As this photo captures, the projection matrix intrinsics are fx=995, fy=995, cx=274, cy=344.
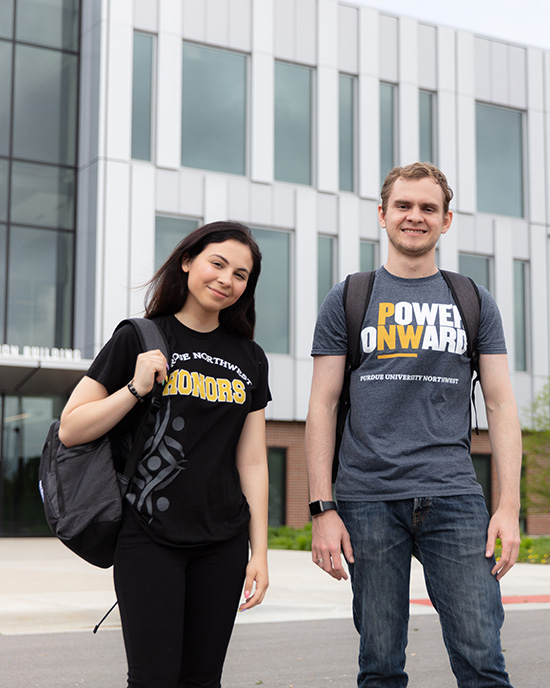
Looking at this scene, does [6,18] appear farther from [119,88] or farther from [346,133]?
[346,133]

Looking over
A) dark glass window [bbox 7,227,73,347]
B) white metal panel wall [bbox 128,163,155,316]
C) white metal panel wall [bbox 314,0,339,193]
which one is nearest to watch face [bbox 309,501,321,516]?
white metal panel wall [bbox 128,163,155,316]

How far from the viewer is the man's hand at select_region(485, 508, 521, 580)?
3236 mm

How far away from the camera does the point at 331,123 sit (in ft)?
85.6

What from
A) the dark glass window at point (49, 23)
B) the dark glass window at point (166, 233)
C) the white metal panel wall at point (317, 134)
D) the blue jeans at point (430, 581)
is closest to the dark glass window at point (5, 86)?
the dark glass window at point (49, 23)

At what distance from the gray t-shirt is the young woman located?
1.05 feet

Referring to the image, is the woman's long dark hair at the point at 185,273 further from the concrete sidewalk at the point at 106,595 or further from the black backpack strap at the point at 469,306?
the concrete sidewalk at the point at 106,595

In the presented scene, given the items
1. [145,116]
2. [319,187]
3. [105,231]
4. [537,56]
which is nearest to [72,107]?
[145,116]

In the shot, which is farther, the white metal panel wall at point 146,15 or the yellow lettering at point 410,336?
the white metal panel wall at point 146,15

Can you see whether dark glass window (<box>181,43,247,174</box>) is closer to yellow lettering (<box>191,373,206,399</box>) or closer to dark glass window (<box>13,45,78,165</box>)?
dark glass window (<box>13,45,78,165</box>)

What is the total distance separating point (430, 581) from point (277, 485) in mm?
21919

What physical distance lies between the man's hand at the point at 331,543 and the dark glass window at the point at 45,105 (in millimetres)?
21534

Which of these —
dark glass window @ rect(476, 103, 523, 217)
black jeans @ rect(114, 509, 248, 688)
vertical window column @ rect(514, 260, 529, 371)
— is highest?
dark glass window @ rect(476, 103, 523, 217)

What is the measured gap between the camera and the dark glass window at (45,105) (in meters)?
23.6

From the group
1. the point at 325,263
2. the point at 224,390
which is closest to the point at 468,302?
the point at 224,390
